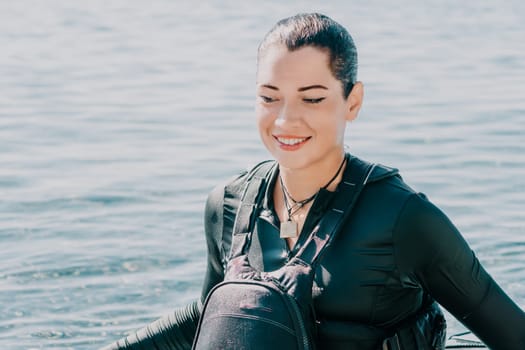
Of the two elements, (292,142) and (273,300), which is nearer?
(273,300)

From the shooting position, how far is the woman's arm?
294 cm

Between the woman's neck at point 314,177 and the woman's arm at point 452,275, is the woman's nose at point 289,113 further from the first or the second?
the woman's arm at point 452,275

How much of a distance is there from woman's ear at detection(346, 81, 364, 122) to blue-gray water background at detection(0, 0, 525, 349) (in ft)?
9.29

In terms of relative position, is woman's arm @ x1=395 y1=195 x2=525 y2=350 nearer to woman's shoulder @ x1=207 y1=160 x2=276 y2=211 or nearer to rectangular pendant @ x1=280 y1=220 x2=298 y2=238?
rectangular pendant @ x1=280 y1=220 x2=298 y2=238

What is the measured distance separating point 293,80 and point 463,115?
7.10m

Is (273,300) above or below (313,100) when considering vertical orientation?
below

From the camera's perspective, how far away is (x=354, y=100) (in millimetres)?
3135

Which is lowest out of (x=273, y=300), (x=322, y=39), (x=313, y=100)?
(x=273, y=300)

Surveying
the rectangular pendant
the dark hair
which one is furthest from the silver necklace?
the dark hair

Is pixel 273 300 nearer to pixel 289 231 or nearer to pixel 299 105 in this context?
pixel 289 231

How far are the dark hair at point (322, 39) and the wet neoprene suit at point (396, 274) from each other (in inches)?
11.1

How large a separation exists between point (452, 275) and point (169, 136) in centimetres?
643

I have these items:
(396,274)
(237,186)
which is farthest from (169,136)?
(396,274)

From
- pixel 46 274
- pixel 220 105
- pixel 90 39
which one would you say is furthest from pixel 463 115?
pixel 90 39
